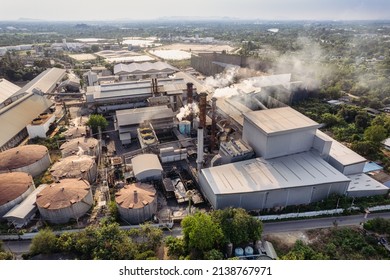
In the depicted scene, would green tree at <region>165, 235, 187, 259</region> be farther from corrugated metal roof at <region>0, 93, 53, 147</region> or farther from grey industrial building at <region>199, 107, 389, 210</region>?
corrugated metal roof at <region>0, 93, 53, 147</region>

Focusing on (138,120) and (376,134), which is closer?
(376,134)

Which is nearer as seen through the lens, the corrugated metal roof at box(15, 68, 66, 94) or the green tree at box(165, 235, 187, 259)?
the green tree at box(165, 235, 187, 259)

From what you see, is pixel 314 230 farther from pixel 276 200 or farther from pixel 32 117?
pixel 32 117

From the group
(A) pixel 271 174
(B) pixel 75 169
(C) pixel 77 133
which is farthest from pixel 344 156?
(C) pixel 77 133

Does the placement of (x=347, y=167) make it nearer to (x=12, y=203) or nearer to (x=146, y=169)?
(x=146, y=169)

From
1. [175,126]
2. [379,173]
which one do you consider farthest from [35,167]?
[379,173]

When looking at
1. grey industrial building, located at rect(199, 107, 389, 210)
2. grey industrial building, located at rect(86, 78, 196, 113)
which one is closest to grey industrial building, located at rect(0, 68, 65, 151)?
grey industrial building, located at rect(86, 78, 196, 113)
